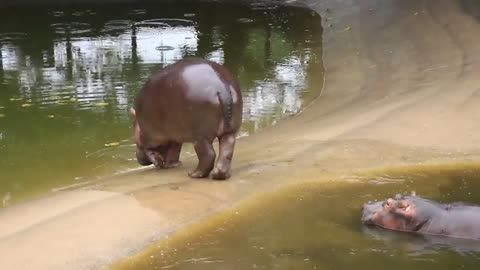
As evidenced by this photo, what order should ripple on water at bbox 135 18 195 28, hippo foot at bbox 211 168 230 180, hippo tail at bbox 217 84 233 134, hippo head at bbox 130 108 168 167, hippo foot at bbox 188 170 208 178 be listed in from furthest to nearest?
ripple on water at bbox 135 18 195 28
hippo head at bbox 130 108 168 167
hippo foot at bbox 188 170 208 178
hippo foot at bbox 211 168 230 180
hippo tail at bbox 217 84 233 134

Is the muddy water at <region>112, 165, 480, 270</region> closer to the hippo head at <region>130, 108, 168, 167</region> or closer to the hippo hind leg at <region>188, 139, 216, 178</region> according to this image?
the hippo hind leg at <region>188, 139, 216, 178</region>

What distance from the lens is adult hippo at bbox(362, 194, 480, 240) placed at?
435 cm

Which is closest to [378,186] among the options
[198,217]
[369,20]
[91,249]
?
[198,217]

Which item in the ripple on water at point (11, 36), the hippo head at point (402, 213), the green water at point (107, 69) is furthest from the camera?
the ripple on water at point (11, 36)

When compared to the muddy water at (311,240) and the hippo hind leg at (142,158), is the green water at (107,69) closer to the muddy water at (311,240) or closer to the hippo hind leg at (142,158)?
the hippo hind leg at (142,158)

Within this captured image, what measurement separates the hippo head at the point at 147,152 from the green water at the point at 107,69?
0.54 m

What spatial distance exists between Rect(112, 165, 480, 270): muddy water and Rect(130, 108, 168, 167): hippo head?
1.37 m

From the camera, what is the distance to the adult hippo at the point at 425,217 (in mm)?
4352

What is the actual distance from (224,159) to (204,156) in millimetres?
172

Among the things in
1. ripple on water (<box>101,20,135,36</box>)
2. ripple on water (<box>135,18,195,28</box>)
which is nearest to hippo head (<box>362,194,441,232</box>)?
ripple on water (<box>101,20,135,36</box>)

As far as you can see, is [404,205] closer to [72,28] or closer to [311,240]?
[311,240]

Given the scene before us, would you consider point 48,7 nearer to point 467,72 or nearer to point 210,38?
point 210,38

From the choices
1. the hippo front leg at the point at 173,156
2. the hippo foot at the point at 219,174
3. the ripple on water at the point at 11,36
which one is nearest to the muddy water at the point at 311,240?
the hippo foot at the point at 219,174

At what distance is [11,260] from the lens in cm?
409
